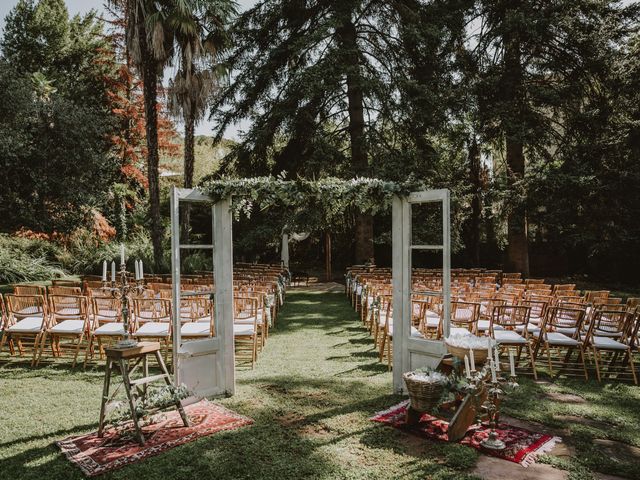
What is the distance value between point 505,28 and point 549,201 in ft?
20.3

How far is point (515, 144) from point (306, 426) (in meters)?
15.2

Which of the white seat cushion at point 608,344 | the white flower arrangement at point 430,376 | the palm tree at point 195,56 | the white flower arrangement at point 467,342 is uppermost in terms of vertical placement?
the palm tree at point 195,56

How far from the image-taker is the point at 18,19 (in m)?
27.2

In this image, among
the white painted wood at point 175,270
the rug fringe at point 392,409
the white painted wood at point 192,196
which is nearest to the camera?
the white painted wood at point 175,270

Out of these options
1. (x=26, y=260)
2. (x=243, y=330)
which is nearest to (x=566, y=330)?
(x=243, y=330)

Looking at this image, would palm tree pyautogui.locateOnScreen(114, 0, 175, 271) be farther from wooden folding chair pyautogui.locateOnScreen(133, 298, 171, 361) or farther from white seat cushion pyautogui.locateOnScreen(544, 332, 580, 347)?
white seat cushion pyautogui.locateOnScreen(544, 332, 580, 347)

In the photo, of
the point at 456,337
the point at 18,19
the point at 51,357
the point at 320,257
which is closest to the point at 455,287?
the point at 456,337

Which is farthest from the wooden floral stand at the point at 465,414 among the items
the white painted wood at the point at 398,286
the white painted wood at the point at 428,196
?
the white painted wood at the point at 428,196

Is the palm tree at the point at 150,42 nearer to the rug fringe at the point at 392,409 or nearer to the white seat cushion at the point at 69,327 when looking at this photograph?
the white seat cushion at the point at 69,327

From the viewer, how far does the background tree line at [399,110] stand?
42.8 feet

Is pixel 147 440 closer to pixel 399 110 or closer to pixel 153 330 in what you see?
pixel 153 330

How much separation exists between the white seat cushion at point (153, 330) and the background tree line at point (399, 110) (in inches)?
310

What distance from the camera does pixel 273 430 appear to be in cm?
445

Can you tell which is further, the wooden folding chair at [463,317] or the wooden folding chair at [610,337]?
the wooden folding chair at [463,317]
